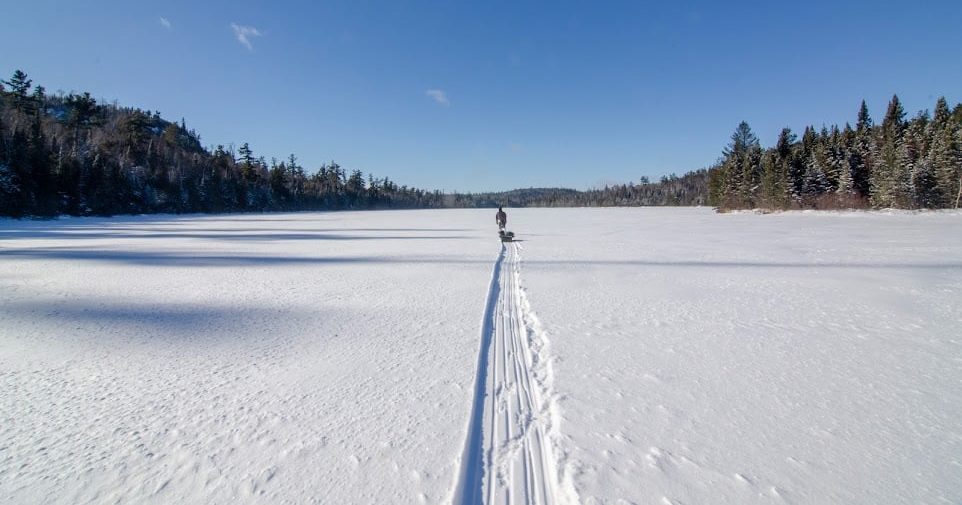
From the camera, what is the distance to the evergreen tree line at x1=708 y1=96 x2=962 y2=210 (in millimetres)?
37188

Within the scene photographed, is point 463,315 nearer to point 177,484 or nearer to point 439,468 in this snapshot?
point 439,468

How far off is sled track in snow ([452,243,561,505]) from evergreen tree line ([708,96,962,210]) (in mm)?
53197

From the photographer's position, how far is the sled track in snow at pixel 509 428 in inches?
104

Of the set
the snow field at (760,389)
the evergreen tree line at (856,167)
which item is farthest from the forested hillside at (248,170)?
the snow field at (760,389)

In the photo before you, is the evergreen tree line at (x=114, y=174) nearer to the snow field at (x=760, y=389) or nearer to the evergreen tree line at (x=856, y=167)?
the snow field at (x=760, y=389)

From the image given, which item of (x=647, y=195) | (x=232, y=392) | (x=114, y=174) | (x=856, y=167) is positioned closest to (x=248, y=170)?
(x=114, y=174)

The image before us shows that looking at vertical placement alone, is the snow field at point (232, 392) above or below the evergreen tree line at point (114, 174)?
below

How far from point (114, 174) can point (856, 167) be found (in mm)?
96730

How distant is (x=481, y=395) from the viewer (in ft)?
13.1

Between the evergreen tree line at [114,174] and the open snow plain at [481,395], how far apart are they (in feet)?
176

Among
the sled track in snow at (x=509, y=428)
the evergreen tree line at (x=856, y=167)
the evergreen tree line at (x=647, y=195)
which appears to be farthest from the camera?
the evergreen tree line at (x=647, y=195)

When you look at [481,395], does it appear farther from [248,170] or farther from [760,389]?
[248,170]

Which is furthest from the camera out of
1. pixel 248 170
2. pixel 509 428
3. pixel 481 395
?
pixel 248 170

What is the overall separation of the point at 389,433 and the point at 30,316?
313 inches
